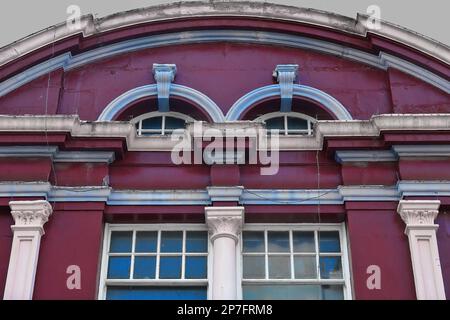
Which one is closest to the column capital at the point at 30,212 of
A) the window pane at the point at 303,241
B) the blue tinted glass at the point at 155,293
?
the blue tinted glass at the point at 155,293

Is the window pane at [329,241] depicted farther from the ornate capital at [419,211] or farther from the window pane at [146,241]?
the window pane at [146,241]

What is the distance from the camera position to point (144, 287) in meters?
12.7

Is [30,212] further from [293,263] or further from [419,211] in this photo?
[419,211]

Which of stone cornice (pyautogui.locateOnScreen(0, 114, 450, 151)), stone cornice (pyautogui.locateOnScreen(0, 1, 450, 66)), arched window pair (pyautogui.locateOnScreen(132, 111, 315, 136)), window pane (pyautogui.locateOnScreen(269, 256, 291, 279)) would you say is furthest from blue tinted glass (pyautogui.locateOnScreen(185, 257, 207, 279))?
stone cornice (pyautogui.locateOnScreen(0, 1, 450, 66))

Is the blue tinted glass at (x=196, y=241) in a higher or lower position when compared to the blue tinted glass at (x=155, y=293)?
higher

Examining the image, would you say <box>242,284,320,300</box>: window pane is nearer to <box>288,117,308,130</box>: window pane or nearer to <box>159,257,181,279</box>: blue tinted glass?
<box>159,257,181,279</box>: blue tinted glass

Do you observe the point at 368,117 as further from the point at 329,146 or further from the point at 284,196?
the point at 284,196

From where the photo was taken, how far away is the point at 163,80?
1475 cm

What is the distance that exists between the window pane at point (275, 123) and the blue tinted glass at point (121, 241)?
2.94 meters

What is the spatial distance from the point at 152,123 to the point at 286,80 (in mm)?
2190

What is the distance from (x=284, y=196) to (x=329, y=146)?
100cm

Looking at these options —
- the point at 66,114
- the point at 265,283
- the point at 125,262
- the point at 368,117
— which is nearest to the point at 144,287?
the point at 125,262

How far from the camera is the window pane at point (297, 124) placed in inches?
582

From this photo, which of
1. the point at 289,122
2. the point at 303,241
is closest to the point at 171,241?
the point at 303,241
